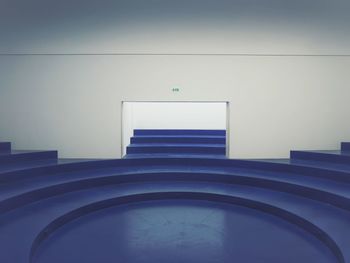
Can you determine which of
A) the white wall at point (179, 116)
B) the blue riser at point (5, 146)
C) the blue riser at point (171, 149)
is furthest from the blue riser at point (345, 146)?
the blue riser at point (5, 146)

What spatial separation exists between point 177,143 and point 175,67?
1.72 metres

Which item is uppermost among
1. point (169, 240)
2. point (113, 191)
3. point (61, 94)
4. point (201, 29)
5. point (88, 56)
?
point (201, 29)

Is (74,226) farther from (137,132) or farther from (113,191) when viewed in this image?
(137,132)

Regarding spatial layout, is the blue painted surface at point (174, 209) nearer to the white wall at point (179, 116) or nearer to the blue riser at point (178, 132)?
the blue riser at point (178, 132)

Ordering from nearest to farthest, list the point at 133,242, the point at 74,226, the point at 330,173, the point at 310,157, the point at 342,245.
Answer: the point at 342,245
the point at 133,242
the point at 74,226
the point at 330,173
the point at 310,157

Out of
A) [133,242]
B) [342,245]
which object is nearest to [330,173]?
[342,245]

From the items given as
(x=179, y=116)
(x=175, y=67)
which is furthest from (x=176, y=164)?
(x=179, y=116)

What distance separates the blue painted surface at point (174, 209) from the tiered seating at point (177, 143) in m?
0.48

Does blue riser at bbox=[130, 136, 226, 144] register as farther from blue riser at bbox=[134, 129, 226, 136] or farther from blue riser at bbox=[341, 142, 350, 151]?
blue riser at bbox=[341, 142, 350, 151]

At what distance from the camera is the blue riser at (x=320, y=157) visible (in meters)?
4.39

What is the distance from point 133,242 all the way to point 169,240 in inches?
14.0

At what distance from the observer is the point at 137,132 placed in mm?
6641

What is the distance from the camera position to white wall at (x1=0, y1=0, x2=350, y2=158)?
4969 millimetres

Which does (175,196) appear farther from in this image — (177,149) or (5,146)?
(5,146)
